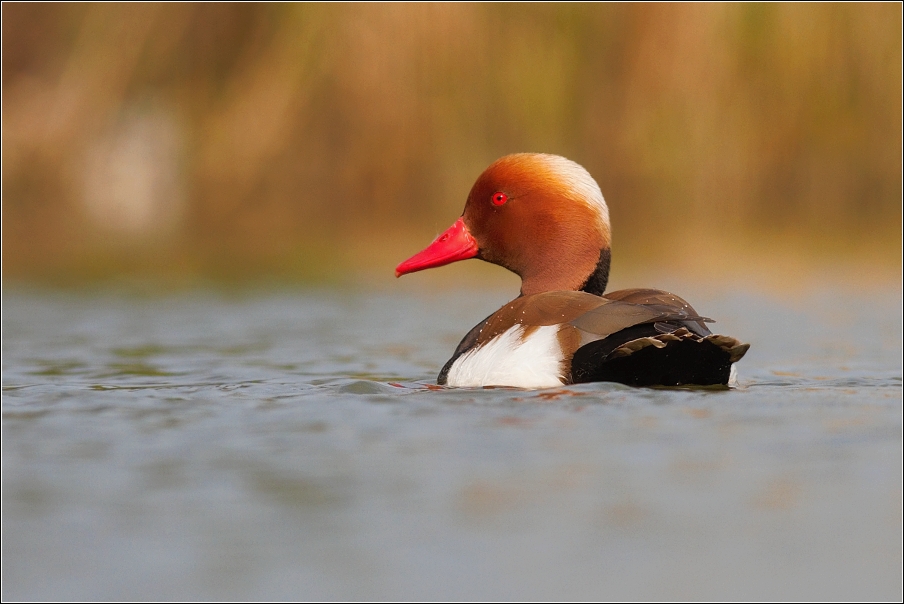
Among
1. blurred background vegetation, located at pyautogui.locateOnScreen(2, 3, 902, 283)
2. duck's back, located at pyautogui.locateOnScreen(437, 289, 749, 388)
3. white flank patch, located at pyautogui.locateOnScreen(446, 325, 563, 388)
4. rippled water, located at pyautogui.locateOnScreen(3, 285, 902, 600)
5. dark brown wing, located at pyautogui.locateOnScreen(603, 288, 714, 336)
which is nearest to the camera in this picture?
rippled water, located at pyautogui.locateOnScreen(3, 285, 902, 600)

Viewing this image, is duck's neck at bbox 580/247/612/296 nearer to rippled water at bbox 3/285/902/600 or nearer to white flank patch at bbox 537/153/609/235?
white flank patch at bbox 537/153/609/235

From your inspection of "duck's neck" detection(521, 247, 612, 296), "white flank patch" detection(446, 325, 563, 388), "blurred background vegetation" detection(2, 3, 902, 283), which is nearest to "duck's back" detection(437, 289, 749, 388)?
"white flank patch" detection(446, 325, 563, 388)

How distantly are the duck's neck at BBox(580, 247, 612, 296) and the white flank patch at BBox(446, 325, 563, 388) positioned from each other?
912 mm

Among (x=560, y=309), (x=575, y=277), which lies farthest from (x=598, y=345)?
(x=575, y=277)

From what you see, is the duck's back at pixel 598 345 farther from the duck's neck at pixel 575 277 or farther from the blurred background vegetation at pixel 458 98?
the blurred background vegetation at pixel 458 98

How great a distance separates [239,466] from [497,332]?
1.62 m

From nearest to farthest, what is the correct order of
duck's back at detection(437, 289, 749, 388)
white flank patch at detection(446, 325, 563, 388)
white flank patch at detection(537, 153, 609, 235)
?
duck's back at detection(437, 289, 749, 388) < white flank patch at detection(446, 325, 563, 388) < white flank patch at detection(537, 153, 609, 235)

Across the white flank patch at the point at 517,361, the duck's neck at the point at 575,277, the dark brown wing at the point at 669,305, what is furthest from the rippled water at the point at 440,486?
the duck's neck at the point at 575,277

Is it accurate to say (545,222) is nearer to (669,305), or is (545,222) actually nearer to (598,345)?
(669,305)

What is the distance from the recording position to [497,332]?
5.46 m

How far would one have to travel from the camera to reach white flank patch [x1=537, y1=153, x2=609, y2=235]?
20.3ft

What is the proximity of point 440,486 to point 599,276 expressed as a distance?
2.58 m

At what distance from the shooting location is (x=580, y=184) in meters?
6.22

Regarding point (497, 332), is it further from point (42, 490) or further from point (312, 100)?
point (312, 100)
